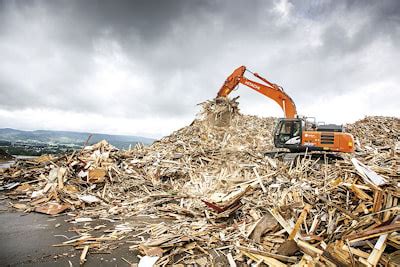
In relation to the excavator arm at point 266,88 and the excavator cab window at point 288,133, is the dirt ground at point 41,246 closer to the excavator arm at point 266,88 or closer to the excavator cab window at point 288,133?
the excavator cab window at point 288,133

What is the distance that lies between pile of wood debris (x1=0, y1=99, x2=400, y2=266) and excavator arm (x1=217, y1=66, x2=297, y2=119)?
5.04ft

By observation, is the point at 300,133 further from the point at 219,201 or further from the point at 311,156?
the point at 219,201

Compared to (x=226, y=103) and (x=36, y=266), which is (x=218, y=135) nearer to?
(x=226, y=103)

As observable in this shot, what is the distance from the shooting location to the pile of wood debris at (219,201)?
4371 mm

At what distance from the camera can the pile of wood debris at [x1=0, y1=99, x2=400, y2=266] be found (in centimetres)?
437

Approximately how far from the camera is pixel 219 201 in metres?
7.59

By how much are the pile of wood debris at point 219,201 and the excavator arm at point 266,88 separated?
153 centimetres

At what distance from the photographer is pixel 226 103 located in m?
14.9

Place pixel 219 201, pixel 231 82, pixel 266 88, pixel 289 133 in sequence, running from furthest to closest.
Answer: pixel 231 82
pixel 266 88
pixel 289 133
pixel 219 201

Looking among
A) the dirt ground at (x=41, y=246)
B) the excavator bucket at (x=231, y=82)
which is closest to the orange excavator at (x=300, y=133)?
the excavator bucket at (x=231, y=82)

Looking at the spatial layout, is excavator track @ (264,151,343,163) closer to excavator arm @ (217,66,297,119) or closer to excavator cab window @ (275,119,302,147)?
excavator cab window @ (275,119,302,147)

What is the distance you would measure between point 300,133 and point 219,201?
499cm

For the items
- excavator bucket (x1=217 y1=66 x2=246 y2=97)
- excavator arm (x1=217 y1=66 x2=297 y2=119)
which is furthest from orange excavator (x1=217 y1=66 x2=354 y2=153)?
excavator bucket (x1=217 y1=66 x2=246 y2=97)

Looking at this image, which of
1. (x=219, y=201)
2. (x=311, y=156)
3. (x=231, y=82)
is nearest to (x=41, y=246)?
(x=219, y=201)
